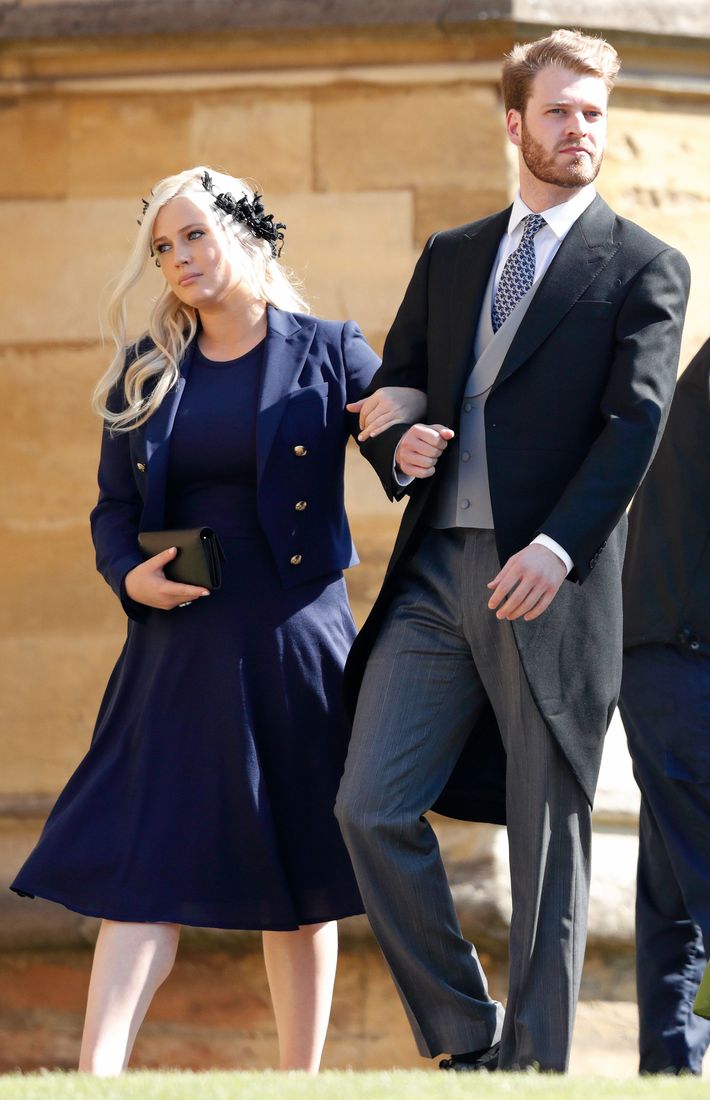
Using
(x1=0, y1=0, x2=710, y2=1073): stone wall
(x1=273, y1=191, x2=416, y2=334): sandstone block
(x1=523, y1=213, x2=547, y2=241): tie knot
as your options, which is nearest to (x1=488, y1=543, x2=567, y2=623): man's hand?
(x1=523, y1=213, x2=547, y2=241): tie knot

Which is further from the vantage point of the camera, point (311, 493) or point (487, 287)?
point (311, 493)

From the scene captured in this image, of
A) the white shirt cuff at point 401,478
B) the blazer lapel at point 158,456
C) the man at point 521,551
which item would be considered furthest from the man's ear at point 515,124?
the blazer lapel at point 158,456

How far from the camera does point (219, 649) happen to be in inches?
159

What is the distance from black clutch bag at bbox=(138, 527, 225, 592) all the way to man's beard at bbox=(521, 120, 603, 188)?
1001 millimetres

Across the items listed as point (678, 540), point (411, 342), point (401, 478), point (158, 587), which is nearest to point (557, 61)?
point (411, 342)

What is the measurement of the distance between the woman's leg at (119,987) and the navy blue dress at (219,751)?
0.06 meters

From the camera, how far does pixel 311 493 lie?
409 centimetres

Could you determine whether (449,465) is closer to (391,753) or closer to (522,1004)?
(391,753)

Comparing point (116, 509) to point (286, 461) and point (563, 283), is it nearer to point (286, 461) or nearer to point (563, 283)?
point (286, 461)

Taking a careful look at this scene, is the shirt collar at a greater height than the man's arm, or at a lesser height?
greater

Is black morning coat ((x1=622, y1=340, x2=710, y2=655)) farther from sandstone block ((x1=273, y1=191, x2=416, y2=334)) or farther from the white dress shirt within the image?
sandstone block ((x1=273, y1=191, x2=416, y2=334))

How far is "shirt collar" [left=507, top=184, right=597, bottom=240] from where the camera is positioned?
12.2ft

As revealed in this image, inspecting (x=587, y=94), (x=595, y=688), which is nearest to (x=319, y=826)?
(x=595, y=688)

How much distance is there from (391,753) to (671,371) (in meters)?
0.91
